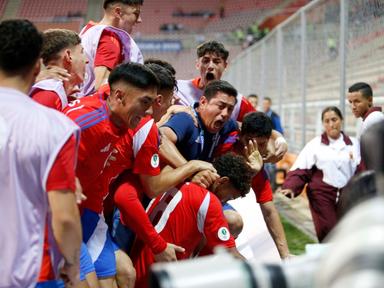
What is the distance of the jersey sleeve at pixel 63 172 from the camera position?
2449 mm

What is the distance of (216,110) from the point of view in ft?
15.2

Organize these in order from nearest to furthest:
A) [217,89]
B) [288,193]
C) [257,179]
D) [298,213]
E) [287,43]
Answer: [217,89]
[257,179]
[288,193]
[298,213]
[287,43]

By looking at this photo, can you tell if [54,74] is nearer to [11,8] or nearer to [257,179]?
[257,179]

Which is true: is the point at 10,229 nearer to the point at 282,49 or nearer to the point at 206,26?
the point at 282,49

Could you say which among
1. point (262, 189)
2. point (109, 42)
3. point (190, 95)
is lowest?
point (262, 189)

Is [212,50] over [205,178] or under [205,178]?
over

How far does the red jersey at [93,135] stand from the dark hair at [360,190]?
2203mm

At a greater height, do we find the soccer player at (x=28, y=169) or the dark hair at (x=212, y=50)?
the dark hair at (x=212, y=50)

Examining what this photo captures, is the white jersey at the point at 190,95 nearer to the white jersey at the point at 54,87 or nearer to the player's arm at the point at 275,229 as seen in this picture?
the player's arm at the point at 275,229

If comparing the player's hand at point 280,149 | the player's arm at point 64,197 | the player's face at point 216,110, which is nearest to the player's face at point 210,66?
the player's hand at point 280,149

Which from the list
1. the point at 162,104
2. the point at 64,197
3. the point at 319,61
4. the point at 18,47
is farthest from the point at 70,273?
the point at 319,61

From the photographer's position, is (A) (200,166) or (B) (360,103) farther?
(B) (360,103)

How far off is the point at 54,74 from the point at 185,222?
111 cm

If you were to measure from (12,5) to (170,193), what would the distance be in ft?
46.6
